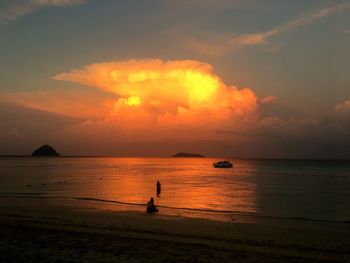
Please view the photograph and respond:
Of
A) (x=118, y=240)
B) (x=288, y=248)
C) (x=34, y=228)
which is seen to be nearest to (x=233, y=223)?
(x=288, y=248)

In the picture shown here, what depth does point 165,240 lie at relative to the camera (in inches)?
683

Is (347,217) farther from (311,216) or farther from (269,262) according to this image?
(269,262)

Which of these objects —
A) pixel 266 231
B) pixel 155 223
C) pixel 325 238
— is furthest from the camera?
pixel 155 223

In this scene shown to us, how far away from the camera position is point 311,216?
31625mm

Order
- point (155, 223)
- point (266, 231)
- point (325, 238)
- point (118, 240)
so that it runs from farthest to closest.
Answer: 1. point (155, 223)
2. point (266, 231)
3. point (325, 238)
4. point (118, 240)

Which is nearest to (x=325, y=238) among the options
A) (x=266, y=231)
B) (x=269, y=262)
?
(x=266, y=231)

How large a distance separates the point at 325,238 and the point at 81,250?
1402 cm

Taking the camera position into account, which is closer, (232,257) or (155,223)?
(232,257)

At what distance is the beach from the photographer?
13.8m

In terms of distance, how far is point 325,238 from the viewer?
20.6 meters

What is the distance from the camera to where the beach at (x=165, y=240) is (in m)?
13.8

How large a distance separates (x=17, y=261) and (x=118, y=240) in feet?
16.7

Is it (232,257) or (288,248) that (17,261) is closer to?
(232,257)

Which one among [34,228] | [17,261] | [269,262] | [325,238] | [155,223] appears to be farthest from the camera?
[155,223]
